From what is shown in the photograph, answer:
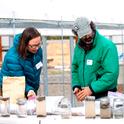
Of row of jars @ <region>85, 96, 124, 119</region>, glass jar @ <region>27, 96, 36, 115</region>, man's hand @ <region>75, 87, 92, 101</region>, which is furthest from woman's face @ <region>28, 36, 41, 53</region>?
row of jars @ <region>85, 96, 124, 119</region>

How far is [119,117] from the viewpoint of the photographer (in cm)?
188

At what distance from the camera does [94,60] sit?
2471 millimetres

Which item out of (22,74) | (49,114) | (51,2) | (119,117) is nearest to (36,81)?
(22,74)

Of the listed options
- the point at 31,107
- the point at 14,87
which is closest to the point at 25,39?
the point at 14,87

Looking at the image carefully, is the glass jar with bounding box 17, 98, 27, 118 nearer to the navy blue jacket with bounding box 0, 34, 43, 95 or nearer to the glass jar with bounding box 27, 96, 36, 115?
the glass jar with bounding box 27, 96, 36, 115

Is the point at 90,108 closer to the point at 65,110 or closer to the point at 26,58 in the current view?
the point at 65,110

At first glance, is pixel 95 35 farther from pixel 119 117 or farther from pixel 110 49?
pixel 119 117

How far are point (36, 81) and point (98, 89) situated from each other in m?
0.38

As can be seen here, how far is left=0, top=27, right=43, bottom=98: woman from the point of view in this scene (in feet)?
8.20

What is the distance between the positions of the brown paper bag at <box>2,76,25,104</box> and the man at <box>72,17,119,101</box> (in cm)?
34

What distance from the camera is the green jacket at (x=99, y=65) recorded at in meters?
2.43

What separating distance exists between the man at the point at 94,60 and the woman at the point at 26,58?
229 millimetres

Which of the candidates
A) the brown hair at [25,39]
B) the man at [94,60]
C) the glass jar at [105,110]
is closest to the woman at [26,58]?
the brown hair at [25,39]

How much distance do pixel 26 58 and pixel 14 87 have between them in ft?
0.77
